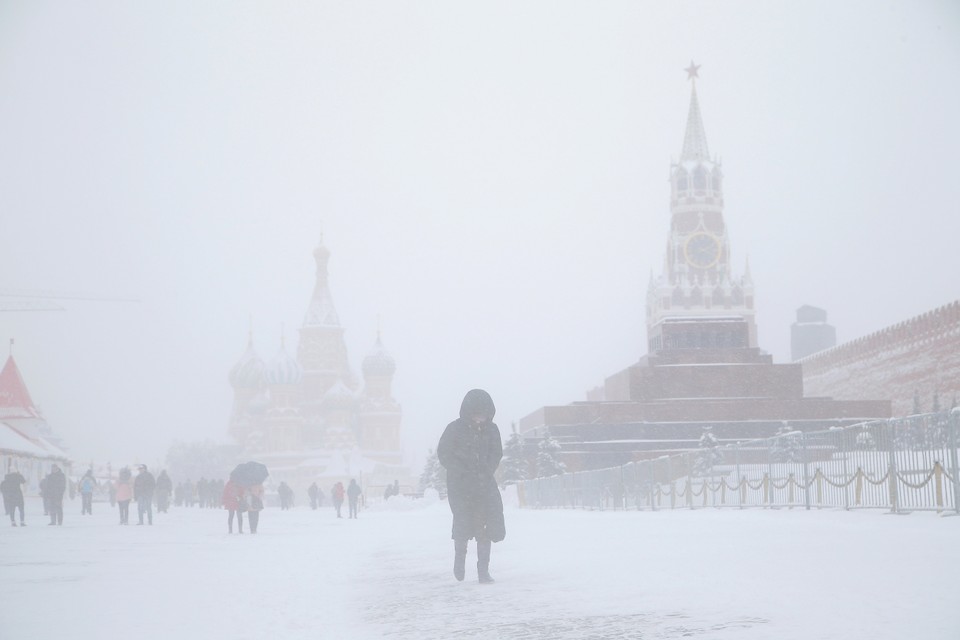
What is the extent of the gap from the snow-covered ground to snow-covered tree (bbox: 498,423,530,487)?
1403 inches

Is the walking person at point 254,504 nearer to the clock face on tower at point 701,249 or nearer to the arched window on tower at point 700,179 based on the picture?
the clock face on tower at point 701,249

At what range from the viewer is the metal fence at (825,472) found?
1242cm

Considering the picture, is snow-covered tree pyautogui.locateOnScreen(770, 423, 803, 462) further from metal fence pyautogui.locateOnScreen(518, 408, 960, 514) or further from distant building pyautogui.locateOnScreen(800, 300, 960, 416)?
distant building pyautogui.locateOnScreen(800, 300, 960, 416)

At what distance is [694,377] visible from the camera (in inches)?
2263

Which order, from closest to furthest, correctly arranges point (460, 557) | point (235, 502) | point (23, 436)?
point (460, 557) < point (235, 502) < point (23, 436)

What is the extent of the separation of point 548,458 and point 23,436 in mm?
21908

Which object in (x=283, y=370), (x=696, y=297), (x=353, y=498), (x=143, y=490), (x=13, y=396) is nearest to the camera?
(x=143, y=490)

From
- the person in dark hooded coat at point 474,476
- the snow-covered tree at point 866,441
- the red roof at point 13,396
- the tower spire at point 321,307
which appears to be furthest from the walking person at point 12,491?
the tower spire at point 321,307

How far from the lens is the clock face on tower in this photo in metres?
67.7

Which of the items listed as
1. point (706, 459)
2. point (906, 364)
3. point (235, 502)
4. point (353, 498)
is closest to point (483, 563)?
point (235, 502)

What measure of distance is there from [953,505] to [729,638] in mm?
7816

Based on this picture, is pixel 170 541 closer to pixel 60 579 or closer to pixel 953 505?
pixel 60 579

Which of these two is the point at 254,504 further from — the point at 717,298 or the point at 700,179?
the point at 700,179

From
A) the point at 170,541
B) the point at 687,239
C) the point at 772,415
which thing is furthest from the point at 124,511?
the point at 687,239
